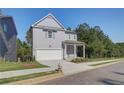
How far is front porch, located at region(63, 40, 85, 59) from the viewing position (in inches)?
821

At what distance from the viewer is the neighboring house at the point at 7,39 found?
2497cm

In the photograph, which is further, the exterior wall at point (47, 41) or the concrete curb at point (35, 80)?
the exterior wall at point (47, 41)

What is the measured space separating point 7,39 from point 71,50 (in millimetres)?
7873

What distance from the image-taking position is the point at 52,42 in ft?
70.9

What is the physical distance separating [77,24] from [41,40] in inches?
128

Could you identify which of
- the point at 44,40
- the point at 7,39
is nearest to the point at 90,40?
the point at 44,40

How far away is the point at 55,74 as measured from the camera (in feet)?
54.4

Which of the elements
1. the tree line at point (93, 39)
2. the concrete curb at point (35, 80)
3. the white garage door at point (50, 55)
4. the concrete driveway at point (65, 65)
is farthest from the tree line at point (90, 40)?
the concrete curb at point (35, 80)

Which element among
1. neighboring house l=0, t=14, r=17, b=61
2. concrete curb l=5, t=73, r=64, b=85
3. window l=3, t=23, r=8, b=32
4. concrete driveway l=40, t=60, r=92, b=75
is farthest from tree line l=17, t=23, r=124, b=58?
concrete curb l=5, t=73, r=64, b=85

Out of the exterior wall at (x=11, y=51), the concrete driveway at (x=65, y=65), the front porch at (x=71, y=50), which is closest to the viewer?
the concrete driveway at (x=65, y=65)

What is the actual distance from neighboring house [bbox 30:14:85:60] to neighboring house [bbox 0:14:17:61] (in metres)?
4.61

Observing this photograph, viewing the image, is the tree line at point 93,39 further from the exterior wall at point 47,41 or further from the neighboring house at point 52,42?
the exterior wall at point 47,41
